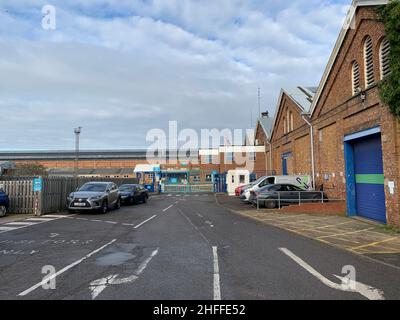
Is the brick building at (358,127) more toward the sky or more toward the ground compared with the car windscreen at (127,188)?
more toward the sky

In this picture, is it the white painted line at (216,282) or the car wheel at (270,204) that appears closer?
the white painted line at (216,282)

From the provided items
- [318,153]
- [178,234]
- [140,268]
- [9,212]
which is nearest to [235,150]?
[318,153]

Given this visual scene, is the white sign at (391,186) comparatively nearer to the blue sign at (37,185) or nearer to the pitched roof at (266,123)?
the blue sign at (37,185)

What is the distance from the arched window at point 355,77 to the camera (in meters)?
15.6

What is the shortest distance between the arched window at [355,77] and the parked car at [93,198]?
45.6ft

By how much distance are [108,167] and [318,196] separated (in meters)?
83.0

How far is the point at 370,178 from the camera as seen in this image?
14.4 m

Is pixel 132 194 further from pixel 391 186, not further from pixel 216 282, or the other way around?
pixel 216 282

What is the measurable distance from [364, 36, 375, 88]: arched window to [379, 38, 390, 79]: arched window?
704 mm

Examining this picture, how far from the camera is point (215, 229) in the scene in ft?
40.8

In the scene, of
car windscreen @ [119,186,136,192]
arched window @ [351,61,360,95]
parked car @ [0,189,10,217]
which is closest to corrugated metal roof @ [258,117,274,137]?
car windscreen @ [119,186,136,192]

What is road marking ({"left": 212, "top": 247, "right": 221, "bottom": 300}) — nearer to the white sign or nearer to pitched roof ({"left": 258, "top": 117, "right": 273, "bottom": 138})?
the white sign

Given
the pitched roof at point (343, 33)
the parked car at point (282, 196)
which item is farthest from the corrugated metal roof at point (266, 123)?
the parked car at point (282, 196)
